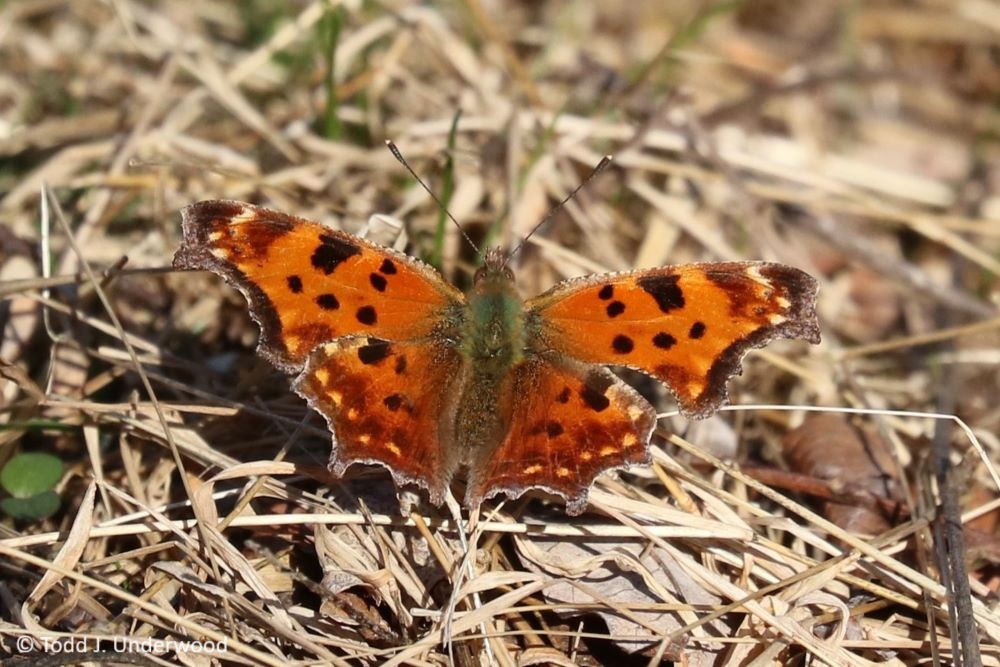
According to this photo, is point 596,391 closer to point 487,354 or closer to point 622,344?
point 622,344

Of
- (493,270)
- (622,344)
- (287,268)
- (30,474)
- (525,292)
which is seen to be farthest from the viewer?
(525,292)

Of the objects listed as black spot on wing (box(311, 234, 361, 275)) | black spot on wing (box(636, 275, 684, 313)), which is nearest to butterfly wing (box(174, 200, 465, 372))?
black spot on wing (box(311, 234, 361, 275))

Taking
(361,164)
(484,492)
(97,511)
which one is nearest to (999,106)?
(361,164)

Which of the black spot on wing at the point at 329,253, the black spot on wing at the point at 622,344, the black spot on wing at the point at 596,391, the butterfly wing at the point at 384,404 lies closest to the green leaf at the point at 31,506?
the butterfly wing at the point at 384,404

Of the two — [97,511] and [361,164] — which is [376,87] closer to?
[361,164]

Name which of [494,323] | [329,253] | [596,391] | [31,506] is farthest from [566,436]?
[31,506]

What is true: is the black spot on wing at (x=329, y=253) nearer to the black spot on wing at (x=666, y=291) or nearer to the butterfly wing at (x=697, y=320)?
the butterfly wing at (x=697, y=320)
